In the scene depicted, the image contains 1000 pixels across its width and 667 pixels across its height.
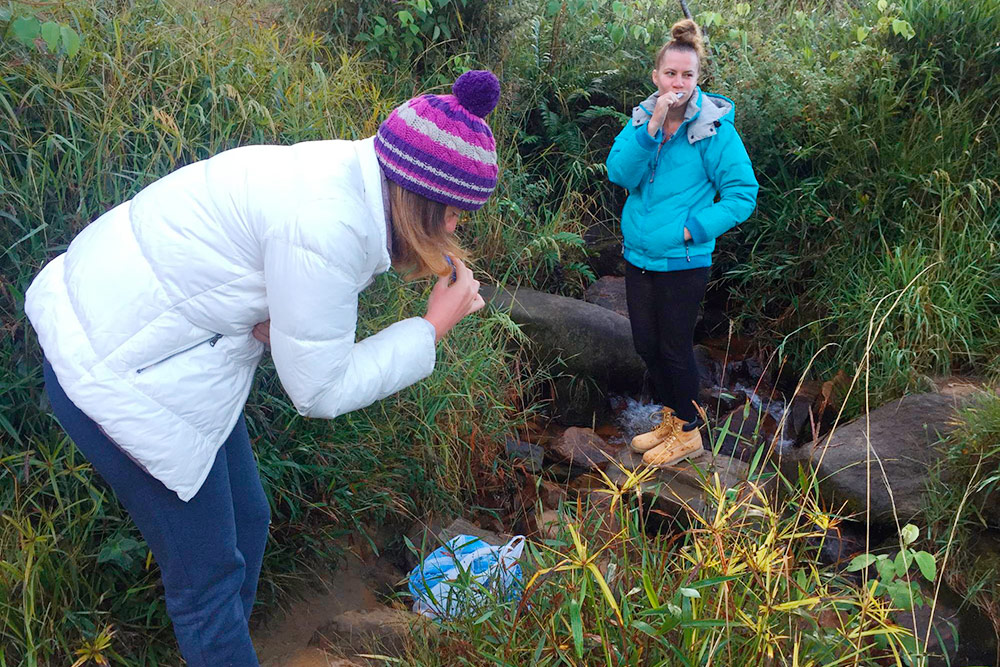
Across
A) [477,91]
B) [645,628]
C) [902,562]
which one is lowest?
[645,628]

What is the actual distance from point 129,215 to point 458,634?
153 cm

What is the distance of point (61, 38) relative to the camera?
2984 mm

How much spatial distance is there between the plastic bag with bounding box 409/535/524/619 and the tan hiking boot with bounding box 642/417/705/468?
120 cm

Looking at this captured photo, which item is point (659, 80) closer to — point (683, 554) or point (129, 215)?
point (683, 554)

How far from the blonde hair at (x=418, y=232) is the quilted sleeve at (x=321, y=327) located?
0.41 feet

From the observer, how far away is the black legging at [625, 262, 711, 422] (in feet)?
12.8

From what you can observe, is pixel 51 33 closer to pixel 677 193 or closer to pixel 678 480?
pixel 677 193

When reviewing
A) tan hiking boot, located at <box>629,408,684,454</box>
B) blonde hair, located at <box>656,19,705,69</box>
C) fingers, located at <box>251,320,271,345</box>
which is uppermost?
blonde hair, located at <box>656,19,705,69</box>

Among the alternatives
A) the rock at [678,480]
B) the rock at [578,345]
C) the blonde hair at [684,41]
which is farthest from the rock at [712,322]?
the blonde hair at [684,41]

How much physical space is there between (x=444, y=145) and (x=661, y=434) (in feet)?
9.25

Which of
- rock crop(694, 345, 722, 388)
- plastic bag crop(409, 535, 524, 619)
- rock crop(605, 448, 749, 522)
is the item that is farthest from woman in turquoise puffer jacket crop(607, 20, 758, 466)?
rock crop(694, 345, 722, 388)

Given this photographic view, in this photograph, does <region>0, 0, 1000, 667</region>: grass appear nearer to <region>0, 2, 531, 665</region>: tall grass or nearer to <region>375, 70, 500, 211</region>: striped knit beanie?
<region>0, 2, 531, 665</region>: tall grass

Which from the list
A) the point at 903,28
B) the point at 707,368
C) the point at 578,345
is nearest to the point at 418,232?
the point at 578,345

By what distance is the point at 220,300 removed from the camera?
187cm
